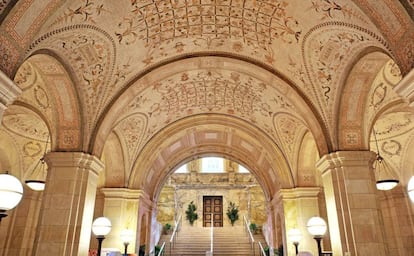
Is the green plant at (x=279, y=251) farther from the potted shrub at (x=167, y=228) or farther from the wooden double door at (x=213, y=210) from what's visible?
the wooden double door at (x=213, y=210)

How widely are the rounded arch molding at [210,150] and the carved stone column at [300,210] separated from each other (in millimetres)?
354

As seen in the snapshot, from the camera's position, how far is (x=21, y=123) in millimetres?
8859

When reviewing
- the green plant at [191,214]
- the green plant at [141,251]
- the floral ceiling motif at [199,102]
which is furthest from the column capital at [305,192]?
the green plant at [191,214]

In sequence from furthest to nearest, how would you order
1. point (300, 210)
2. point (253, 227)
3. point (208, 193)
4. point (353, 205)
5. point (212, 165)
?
point (212, 165), point (208, 193), point (253, 227), point (300, 210), point (353, 205)

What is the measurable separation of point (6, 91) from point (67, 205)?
2.71 meters

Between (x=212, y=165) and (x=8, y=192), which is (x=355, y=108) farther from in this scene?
(x=212, y=165)

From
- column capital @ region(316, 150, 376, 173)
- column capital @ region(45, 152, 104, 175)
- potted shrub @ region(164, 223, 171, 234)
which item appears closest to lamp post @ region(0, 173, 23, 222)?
column capital @ region(45, 152, 104, 175)

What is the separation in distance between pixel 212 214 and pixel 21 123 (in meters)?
14.0

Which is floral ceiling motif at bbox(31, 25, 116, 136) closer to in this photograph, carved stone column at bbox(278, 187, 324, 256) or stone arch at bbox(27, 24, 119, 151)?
stone arch at bbox(27, 24, 119, 151)

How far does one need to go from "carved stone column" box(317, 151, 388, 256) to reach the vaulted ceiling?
0.96ft

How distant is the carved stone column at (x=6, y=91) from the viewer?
3425 millimetres

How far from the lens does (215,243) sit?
50.7 feet

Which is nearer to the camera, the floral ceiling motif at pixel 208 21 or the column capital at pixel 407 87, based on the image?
the column capital at pixel 407 87

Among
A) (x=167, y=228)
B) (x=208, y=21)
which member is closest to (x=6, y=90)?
(x=208, y=21)
